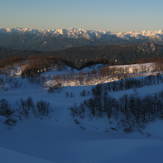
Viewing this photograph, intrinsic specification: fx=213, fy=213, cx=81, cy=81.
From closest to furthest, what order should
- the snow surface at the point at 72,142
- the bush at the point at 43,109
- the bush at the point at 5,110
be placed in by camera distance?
the snow surface at the point at 72,142 → the bush at the point at 5,110 → the bush at the point at 43,109

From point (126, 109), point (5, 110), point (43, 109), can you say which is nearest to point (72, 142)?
point (43, 109)

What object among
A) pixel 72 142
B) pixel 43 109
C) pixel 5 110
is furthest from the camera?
pixel 43 109

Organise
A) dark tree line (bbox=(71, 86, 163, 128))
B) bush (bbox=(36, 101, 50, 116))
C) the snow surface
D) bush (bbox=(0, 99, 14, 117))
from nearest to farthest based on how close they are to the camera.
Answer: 1. the snow surface
2. bush (bbox=(0, 99, 14, 117))
3. dark tree line (bbox=(71, 86, 163, 128))
4. bush (bbox=(36, 101, 50, 116))

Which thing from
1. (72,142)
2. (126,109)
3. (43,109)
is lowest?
(72,142)

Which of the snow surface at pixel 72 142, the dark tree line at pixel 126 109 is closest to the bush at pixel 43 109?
the snow surface at pixel 72 142

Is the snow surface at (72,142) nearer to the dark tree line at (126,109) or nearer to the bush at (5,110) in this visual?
the dark tree line at (126,109)

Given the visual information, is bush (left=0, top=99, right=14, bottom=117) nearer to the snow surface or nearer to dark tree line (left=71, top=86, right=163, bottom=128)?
the snow surface

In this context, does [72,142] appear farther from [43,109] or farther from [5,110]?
[5,110]

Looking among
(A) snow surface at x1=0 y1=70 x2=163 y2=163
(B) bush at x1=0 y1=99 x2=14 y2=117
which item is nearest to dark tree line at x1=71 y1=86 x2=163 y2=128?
(A) snow surface at x1=0 y1=70 x2=163 y2=163

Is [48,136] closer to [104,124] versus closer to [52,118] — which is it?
[52,118]

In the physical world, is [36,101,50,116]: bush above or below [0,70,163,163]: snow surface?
above

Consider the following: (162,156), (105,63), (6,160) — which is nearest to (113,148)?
(162,156)
